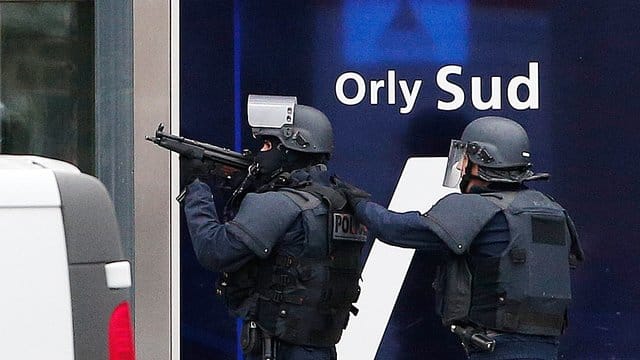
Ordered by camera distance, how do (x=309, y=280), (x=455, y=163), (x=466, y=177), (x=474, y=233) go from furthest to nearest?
(x=455, y=163) < (x=466, y=177) < (x=309, y=280) < (x=474, y=233)

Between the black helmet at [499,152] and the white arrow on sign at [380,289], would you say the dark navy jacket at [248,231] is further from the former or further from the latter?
the white arrow on sign at [380,289]

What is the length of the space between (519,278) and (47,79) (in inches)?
132

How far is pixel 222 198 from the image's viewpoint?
6902 mm

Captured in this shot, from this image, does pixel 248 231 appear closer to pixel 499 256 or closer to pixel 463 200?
pixel 463 200

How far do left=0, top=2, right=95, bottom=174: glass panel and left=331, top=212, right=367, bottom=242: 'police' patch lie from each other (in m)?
2.40

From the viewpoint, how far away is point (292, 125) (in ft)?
19.1

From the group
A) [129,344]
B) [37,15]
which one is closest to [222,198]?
[37,15]

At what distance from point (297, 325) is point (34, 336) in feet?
7.36

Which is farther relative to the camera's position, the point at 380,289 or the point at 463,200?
the point at 380,289

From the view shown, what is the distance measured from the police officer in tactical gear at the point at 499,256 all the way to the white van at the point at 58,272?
2.06m

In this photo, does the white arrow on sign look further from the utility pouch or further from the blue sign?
the utility pouch

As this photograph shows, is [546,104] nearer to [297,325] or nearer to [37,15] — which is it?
[297,325]

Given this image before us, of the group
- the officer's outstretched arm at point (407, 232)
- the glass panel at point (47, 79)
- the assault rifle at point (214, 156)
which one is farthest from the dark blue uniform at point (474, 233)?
the glass panel at point (47, 79)

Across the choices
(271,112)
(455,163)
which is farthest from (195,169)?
(455,163)
